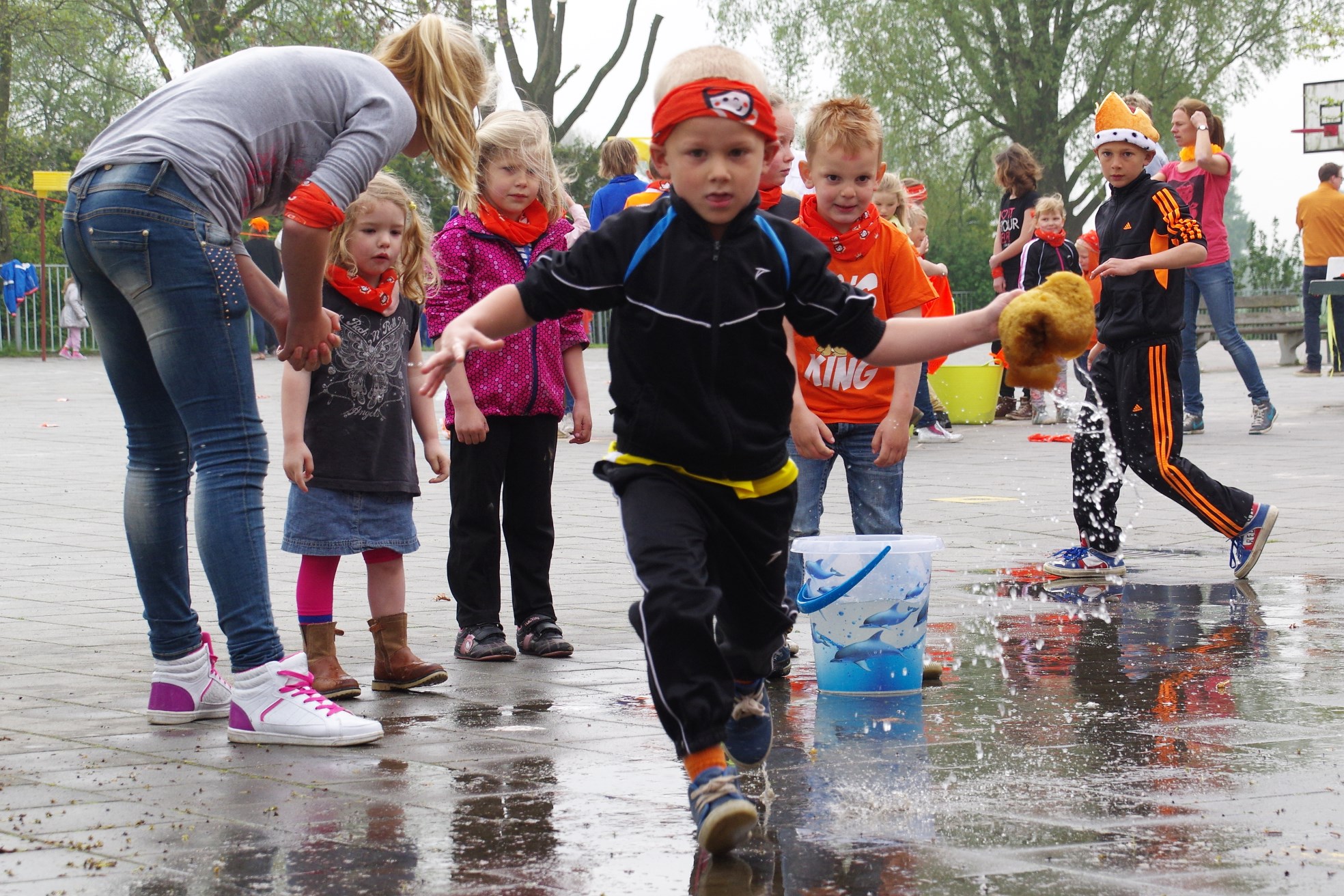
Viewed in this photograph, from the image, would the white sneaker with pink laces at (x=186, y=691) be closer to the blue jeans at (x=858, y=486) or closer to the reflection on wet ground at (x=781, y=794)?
the reflection on wet ground at (x=781, y=794)

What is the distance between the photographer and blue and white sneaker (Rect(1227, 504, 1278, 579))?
6.54m

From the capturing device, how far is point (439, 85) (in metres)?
4.35

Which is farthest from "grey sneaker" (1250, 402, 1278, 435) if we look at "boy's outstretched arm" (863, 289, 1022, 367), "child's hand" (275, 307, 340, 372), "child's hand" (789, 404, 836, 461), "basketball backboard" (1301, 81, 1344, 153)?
"basketball backboard" (1301, 81, 1344, 153)

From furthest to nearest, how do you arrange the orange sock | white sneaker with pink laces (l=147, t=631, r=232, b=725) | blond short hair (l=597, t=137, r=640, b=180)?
blond short hair (l=597, t=137, r=640, b=180), white sneaker with pink laces (l=147, t=631, r=232, b=725), the orange sock

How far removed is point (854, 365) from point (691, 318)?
163 cm

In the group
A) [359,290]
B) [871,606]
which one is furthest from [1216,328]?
[359,290]

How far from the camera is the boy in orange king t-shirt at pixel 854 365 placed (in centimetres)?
467

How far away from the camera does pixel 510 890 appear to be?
2.73 metres

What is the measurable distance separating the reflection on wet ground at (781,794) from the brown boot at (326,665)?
149 mm

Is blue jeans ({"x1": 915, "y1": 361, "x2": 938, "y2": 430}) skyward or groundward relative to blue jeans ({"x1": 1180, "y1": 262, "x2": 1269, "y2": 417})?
groundward

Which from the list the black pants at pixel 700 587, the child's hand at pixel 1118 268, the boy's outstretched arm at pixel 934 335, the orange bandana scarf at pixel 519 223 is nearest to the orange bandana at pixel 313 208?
the black pants at pixel 700 587

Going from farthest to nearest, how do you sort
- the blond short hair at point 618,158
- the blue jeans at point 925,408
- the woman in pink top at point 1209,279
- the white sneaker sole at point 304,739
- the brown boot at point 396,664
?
the blue jeans at point 925,408
the woman in pink top at point 1209,279
the blond short hair at point 618,158
the brown boot at point 396,664
the white sneaker sole at point 304,739

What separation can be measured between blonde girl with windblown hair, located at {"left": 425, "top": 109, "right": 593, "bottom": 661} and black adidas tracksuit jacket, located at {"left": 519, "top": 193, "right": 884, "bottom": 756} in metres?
1.84

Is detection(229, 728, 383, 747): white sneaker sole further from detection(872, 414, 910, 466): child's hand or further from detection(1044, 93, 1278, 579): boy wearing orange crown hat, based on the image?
detection(1044, 93, 1278, 579): boy wearing orange crown hat
